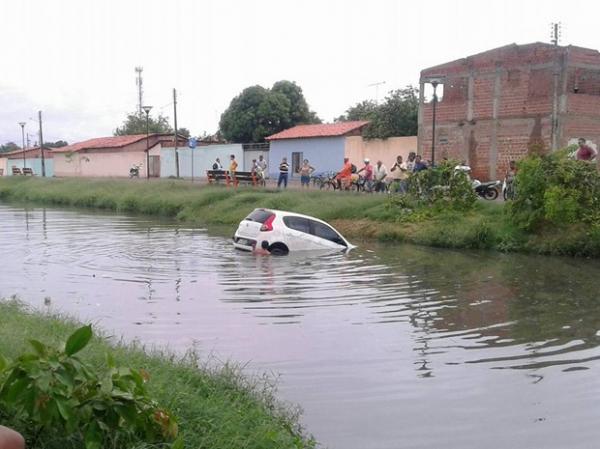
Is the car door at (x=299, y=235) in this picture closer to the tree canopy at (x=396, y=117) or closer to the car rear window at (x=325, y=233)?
the car rear window at (x=325, y=233)

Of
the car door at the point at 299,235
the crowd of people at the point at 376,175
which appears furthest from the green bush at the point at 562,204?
the car door at the point at 299,235

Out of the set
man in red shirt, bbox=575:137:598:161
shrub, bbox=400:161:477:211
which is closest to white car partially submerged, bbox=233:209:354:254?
shrub, bbox=400:161:477:211

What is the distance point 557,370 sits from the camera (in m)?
8.58

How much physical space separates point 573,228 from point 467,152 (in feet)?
56.1

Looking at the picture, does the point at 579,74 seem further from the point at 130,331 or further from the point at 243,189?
the point at 130,331

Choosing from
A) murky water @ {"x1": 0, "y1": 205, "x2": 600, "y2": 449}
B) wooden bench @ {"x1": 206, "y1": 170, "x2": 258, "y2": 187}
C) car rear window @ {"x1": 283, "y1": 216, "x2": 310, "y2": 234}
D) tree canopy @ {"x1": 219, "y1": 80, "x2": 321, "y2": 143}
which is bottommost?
murky water @ {"x1": 0, "y1": 205, "x2": 600, "y2": 449}

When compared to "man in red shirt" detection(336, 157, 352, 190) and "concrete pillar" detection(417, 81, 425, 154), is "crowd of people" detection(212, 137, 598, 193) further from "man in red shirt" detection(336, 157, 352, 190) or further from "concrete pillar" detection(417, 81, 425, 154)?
"concrete pillar" detection(417, 81, 425, 154)

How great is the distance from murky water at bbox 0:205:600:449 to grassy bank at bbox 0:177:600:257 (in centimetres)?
161

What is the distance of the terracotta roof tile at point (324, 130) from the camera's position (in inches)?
1740


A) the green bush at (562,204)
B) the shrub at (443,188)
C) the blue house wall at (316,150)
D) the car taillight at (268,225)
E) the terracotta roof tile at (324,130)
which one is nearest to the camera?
the car taillight at (268,225)

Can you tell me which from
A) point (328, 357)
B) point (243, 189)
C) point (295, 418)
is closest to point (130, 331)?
point (328, 357)

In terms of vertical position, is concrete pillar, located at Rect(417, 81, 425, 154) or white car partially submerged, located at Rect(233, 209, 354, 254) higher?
concrete pillar, located at Rect(417, 81, 425, 154)

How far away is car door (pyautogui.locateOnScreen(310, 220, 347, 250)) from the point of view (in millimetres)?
19828

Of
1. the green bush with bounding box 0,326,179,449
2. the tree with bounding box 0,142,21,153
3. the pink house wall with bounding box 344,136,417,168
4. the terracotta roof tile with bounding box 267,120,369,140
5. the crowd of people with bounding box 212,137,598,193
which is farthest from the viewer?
the tree with bounding box 0,142,21,153
